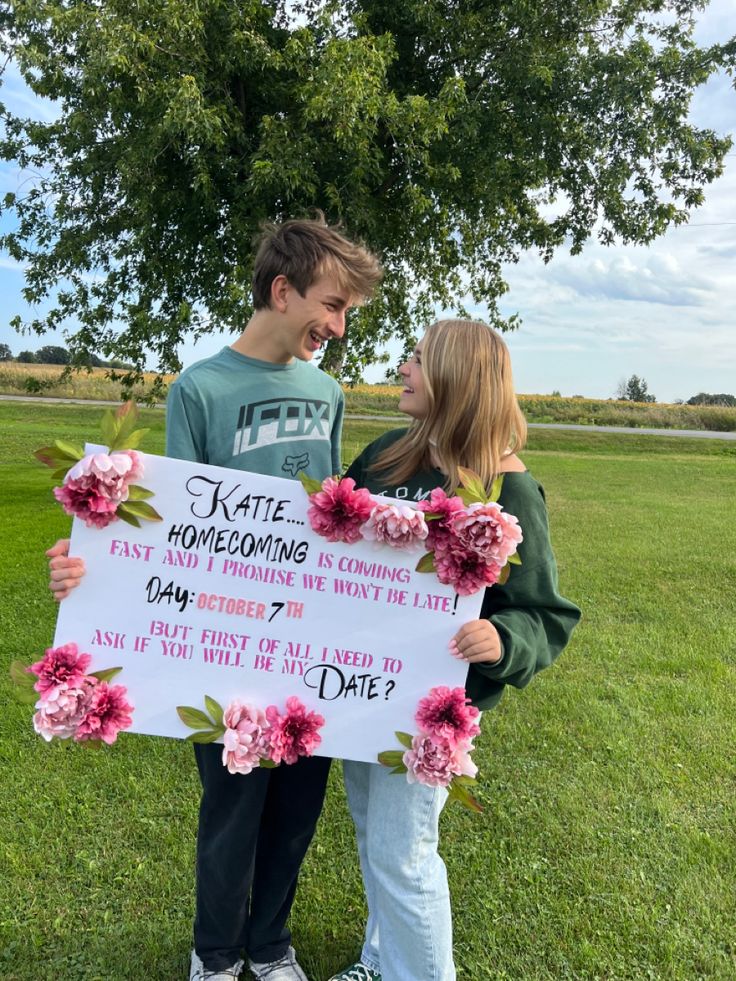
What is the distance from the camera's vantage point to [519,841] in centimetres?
319

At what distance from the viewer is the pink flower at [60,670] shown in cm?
180

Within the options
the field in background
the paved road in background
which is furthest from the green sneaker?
the field in background

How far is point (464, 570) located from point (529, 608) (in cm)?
23

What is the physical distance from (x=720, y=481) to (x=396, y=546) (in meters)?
16.8

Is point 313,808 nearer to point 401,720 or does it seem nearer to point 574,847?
point 401,720

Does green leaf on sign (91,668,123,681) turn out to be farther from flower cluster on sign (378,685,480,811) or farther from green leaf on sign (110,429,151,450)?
flower cluster on sign (378,685,480,811)

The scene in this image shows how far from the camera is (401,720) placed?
75.1 inches

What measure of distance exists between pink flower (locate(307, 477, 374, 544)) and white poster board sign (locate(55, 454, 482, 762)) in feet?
0.14

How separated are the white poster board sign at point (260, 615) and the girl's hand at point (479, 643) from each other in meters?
0.04

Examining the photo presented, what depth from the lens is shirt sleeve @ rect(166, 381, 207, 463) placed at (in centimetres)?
211

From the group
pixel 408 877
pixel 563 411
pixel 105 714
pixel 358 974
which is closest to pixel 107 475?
pixel 105 714

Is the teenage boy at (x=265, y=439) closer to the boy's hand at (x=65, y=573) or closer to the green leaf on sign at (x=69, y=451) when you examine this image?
the green leaf on sign at (x=69, y=451)

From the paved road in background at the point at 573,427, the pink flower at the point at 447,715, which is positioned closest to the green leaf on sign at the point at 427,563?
the pink flower at the point at 447,715

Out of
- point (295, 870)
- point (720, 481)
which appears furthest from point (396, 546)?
point (720, 481)
